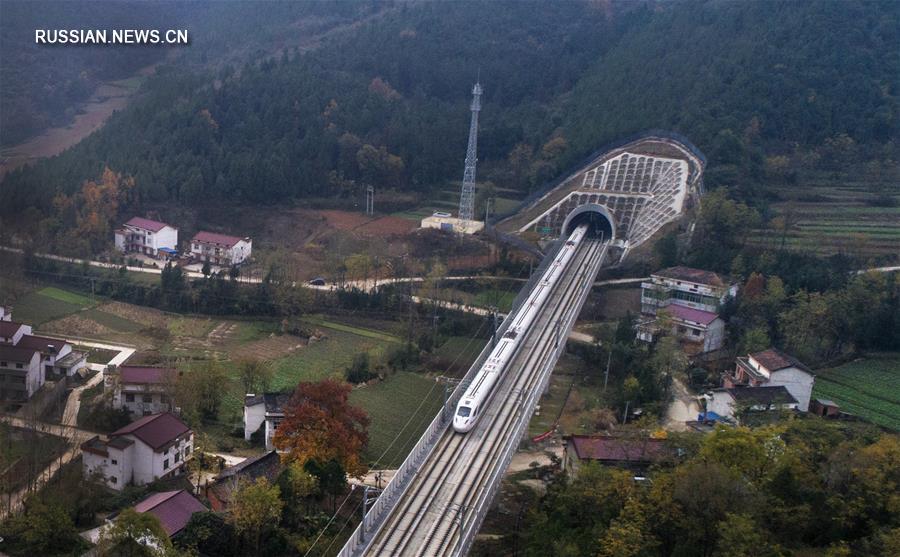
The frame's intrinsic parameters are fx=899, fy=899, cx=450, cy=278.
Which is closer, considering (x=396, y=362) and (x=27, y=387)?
(x=27, y=387)

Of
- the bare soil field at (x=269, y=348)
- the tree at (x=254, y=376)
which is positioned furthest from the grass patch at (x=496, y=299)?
the tree at (x=254, y=376)

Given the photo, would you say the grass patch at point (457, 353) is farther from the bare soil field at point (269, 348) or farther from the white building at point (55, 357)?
the white building at point (55, 357)

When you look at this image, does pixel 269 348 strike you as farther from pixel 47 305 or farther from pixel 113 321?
pixel 47 305

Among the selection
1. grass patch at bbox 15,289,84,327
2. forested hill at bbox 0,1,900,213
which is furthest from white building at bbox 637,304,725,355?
grass patch at bbox 15,289,84,327

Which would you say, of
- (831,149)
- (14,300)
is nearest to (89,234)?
(14,300)

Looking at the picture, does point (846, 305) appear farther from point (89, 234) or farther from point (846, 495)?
point (89, 234)

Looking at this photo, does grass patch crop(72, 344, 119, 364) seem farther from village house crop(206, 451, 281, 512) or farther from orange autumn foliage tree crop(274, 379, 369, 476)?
orange autumn foliage tree crop(274, 379, 369, 476)
